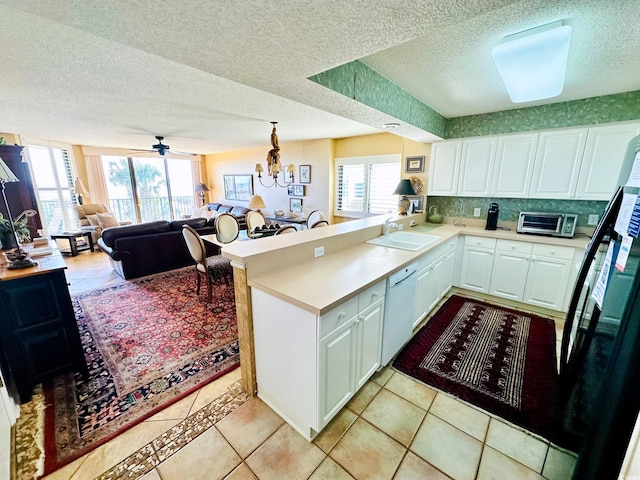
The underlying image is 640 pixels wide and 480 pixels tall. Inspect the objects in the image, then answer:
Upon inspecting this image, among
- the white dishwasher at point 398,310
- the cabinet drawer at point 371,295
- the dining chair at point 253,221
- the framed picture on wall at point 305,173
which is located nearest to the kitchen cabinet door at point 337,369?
the cabinet drawer at point 371,295

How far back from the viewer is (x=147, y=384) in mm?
1940

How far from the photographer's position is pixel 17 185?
3600mm

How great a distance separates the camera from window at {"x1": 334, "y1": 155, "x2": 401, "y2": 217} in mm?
4637

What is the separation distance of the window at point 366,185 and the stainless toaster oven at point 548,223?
1935mm

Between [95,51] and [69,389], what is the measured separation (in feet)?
8.20

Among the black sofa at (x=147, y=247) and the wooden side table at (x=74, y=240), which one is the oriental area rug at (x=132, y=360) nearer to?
the black sofa at (x=147, y=247)

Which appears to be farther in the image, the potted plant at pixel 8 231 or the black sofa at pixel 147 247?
the black sofa at pixel 147 247

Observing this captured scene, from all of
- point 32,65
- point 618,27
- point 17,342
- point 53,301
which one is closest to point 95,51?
point 32,65

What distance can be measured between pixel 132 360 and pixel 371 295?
2147mm

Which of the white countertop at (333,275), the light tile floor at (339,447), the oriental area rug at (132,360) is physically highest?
the white countertop at (333,275)

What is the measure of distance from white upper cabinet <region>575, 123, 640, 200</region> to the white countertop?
573 millimetres

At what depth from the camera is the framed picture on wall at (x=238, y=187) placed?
7.35 metres

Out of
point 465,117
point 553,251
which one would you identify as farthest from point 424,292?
point 465,117

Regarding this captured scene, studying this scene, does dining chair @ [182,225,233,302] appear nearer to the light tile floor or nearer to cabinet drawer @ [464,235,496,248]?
the light tile floor
